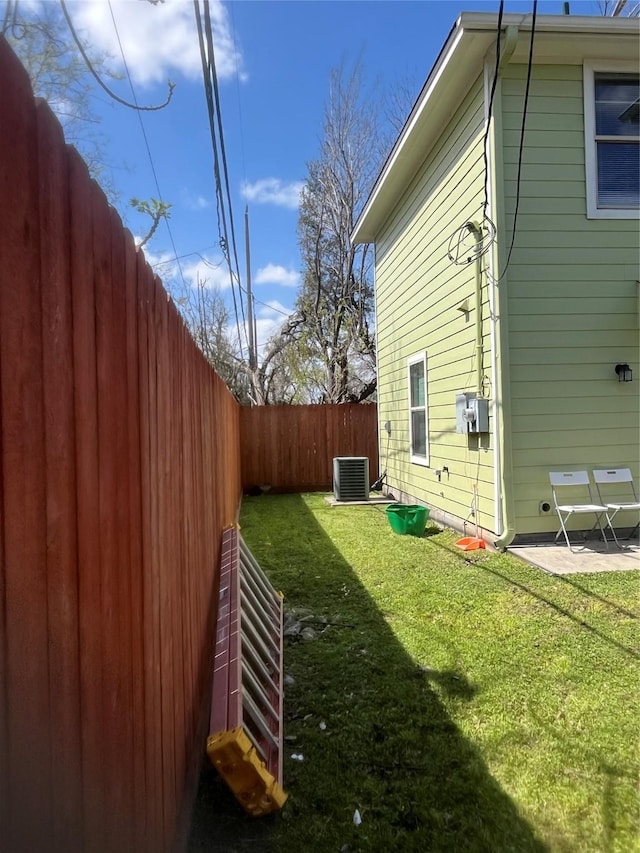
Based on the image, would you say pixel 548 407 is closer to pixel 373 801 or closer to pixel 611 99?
pixel 611 99

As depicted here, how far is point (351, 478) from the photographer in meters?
9.22

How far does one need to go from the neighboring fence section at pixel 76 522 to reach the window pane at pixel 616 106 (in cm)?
561

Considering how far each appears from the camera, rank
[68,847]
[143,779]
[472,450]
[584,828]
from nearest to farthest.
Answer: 1. [68,847]
2. [143,779]
3. [584,828]
4. [472,450]

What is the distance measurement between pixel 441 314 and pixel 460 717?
5.02 meters

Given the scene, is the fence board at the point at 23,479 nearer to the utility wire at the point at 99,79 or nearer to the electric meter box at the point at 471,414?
the utility wire at the point at 99,79

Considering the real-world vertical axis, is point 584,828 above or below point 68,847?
below

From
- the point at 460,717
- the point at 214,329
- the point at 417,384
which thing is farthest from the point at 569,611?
the point at 214,329

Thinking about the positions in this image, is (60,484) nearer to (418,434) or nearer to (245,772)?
(245,772)

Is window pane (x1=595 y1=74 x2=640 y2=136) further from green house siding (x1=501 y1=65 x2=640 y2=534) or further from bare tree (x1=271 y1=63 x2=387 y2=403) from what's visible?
bare tree (x1=271 y1=63 x2=387 y2=403)

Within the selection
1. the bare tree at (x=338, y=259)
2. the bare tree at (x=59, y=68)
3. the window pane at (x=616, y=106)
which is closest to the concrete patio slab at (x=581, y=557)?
the window pane at (x=616, y=106)

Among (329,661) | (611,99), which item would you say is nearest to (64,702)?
(329,661)

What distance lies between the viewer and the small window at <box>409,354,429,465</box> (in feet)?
24.0

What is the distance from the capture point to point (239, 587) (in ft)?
9.53

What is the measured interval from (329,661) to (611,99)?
589 centimetres
